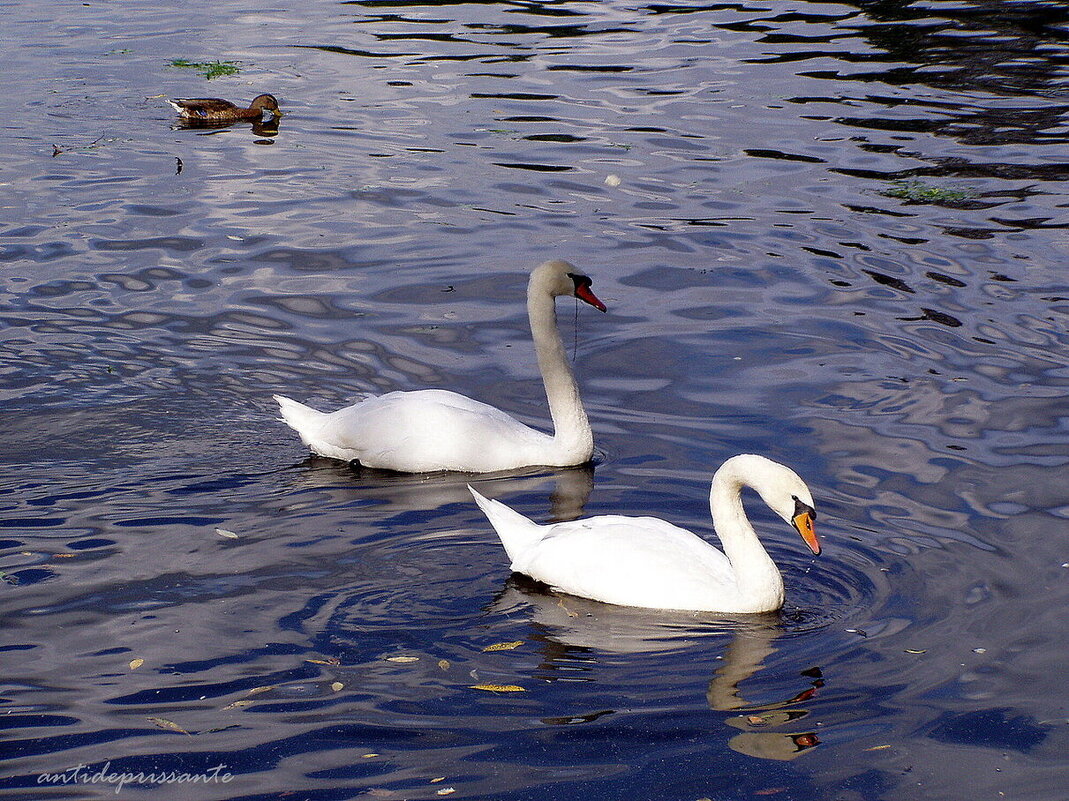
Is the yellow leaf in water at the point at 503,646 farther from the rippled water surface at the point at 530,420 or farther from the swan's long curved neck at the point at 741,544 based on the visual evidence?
the swan's long curved neck at the point at 741,544

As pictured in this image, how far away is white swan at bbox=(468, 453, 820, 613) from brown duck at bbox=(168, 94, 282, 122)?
40.0 ft

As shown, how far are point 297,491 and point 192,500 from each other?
61 centimetres

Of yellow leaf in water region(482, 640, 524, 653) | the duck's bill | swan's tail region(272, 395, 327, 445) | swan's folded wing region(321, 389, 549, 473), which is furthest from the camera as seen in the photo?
the duck's bill

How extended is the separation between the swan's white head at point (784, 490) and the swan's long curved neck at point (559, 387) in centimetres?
219

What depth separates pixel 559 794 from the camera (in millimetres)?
5078

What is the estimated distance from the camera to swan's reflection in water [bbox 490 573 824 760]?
5469mm

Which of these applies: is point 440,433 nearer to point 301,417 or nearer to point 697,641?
point 301,417

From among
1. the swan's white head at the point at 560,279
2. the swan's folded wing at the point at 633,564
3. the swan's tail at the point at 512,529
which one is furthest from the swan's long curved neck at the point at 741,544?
the swan's white head at the point at 560,279

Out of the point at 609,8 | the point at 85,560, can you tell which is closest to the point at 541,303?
the point at 85,560

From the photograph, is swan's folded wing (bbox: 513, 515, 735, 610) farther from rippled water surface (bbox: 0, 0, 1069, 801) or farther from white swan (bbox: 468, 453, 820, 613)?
rippled water surface (bbox: 0, 0, 1069, 801)

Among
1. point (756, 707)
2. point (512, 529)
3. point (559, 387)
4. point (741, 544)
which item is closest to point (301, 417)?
point (559, 387)

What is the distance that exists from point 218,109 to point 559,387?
1042cm

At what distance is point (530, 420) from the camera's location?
952cm

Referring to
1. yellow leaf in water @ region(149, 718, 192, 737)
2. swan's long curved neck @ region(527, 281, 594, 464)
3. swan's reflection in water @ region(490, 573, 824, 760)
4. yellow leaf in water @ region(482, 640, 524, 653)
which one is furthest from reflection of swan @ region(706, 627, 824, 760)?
swan's long curved neck @ region(527, 281, 594, 464)
